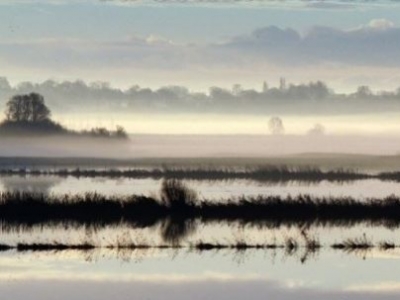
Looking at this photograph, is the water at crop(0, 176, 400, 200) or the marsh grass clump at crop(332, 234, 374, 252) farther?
the water at crop(0, 176, 400, 200)

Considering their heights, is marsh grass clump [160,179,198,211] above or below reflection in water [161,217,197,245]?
above

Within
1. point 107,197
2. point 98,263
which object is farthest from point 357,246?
point 107,197

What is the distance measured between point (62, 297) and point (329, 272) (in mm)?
4633

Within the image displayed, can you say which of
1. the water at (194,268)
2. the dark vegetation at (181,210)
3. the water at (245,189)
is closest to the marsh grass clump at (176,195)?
the dark vegetation at (181,210)

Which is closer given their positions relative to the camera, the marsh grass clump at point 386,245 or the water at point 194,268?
the water at point 194,268

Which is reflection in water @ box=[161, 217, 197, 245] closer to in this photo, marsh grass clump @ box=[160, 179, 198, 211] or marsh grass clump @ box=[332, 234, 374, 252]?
marsh grass clump @ box=[160, 179, 198, 211]

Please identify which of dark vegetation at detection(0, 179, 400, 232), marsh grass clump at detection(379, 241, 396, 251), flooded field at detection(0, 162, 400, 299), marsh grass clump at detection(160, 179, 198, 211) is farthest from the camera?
marsh grass clump at detection(160, 179, 198, 211)

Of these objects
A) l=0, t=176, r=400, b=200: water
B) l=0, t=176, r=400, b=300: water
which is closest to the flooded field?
l=0, t=176, r=400, b=300: water

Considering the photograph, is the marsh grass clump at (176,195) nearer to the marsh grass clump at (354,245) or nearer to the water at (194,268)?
the water at (194,268)

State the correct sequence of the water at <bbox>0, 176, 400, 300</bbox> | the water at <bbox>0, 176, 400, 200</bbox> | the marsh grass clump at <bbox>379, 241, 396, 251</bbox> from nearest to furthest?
the water at <bbox>0, 176, 400, 300</bbox> → the marsh grass clump at <bbox>379, 241, 396, 251</bbox> → the water at <bbox>0, 176, 400, 200</bbox>

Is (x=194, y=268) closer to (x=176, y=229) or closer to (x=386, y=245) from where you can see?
(x=386, y=245)

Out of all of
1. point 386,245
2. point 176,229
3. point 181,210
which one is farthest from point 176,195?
point 386,245

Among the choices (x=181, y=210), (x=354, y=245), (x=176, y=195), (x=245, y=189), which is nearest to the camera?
(x=354, y=245)

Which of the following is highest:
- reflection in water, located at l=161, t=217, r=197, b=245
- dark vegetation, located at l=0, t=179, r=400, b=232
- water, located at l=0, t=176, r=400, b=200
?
water, located at l=0, t=176, r=400, b=200
